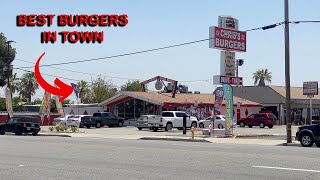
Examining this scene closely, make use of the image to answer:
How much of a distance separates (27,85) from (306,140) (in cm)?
8562

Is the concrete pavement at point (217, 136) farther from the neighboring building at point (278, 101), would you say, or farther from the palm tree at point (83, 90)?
the palm tree at point (83, 90)

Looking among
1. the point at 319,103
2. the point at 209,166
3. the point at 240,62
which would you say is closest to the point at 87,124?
the point at 240,62

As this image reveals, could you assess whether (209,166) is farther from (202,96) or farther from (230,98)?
(202,96)

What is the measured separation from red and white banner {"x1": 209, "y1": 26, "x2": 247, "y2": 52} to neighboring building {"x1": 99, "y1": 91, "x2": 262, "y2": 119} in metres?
19.4

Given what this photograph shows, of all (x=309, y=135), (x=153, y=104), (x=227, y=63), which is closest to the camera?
(x=309, y=135)

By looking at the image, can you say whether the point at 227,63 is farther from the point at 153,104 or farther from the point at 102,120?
the point at 102,120

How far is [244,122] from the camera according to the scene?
184ft

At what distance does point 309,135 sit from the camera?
2438 cm

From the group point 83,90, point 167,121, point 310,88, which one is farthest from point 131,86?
point 310,88

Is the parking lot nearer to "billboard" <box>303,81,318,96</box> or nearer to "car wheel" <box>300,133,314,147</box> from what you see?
"billboard" <box>303,81,318,96</box>

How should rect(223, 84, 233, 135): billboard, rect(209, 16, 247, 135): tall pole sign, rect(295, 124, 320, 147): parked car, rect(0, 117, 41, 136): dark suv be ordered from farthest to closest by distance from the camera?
rect(0, 117, 41, 136): dark suv < rect(223, 84, 233, 135): billboard < rect(209, 16, 247, 135): tall pole sign < rect(295, 124, 320, 147): parked car

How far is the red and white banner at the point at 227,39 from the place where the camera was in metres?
33.2

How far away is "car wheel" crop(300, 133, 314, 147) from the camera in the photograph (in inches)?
957

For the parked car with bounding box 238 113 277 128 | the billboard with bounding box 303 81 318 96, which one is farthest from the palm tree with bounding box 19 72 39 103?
the billboard with bounding box 303 81 318 96
